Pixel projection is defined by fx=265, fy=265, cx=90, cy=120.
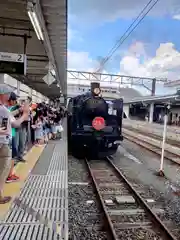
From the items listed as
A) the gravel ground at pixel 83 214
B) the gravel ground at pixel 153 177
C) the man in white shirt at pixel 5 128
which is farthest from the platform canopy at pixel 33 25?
the gravel ground at pixel 153 177

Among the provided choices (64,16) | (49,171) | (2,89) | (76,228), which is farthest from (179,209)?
(64,16)

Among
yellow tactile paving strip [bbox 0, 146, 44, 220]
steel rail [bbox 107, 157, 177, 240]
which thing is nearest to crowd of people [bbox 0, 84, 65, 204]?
yellow tactile paving strip [bbox 0, 146, 44, 220]

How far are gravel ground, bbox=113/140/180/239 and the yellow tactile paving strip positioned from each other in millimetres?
2891

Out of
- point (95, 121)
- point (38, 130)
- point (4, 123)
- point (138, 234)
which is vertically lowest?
point (138, 234)

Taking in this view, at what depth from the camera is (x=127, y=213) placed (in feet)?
18.0

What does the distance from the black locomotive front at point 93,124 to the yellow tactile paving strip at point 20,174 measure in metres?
2.17

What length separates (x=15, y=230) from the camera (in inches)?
120

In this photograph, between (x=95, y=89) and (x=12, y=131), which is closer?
(x=12, y=131)

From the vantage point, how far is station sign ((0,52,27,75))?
7.07m

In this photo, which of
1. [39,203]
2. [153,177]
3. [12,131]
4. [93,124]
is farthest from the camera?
[93,124]

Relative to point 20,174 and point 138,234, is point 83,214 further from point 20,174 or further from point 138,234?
point 20,174

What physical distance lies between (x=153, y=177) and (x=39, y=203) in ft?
17.6

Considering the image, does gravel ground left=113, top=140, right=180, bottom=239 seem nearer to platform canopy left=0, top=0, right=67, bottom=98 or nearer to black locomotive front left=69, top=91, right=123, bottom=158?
black locomotive front left=69, top=91, right=123, bottom=158

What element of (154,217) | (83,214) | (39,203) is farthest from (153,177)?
(39,203)
